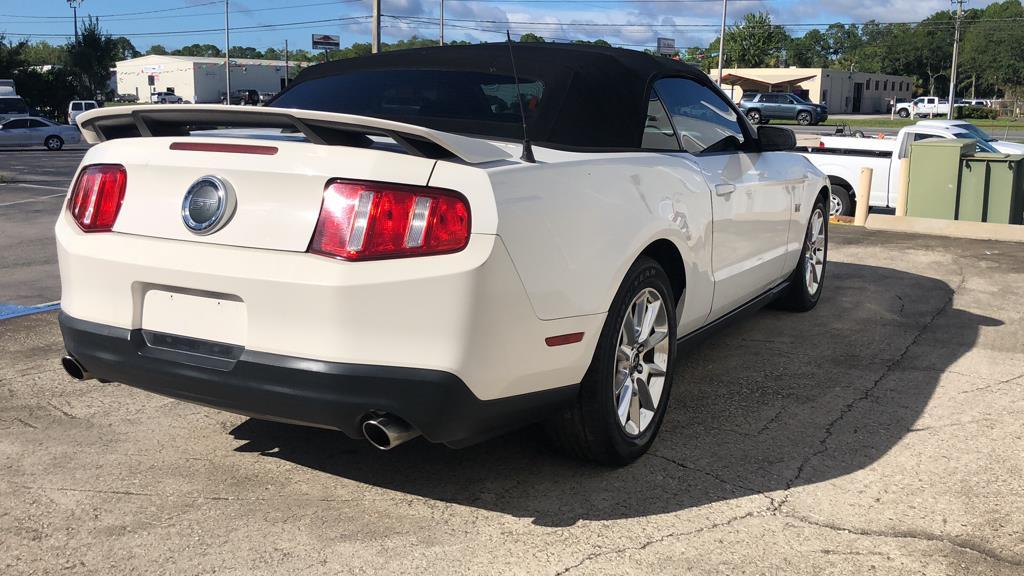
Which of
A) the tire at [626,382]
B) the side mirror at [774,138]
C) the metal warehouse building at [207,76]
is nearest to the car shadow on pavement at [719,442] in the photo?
the tire at [626,382]

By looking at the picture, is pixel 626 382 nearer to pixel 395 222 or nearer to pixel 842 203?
pixel 395 222

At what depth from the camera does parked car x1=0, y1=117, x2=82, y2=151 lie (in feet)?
111

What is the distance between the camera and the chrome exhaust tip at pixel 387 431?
2.97 m

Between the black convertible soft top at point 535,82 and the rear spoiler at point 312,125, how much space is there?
583mm

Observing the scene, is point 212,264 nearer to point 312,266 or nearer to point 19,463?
point 312,266

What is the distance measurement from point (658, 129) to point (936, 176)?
8260 millimetres

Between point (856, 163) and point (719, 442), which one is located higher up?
point (856, 163)

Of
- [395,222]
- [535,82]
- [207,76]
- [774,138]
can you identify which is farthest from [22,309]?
[207,76]

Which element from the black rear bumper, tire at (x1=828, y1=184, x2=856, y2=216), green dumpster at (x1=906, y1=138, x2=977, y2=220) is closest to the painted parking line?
the black rear bumper

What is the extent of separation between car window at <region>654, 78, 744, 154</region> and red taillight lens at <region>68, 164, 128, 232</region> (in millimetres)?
2294

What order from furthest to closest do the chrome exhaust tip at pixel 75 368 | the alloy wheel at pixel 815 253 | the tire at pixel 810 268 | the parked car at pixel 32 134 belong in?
the parked car at pixel 32 134
the alloy wheel at pixel 815 253
the tire at pixel 810 268
the chrome exhaust tip at pixel 75 368

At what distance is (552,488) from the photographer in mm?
3596

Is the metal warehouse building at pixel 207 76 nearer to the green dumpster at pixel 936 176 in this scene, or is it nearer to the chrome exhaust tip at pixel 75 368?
the green dumpster at pixel 936 176

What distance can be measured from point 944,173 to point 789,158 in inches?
251
